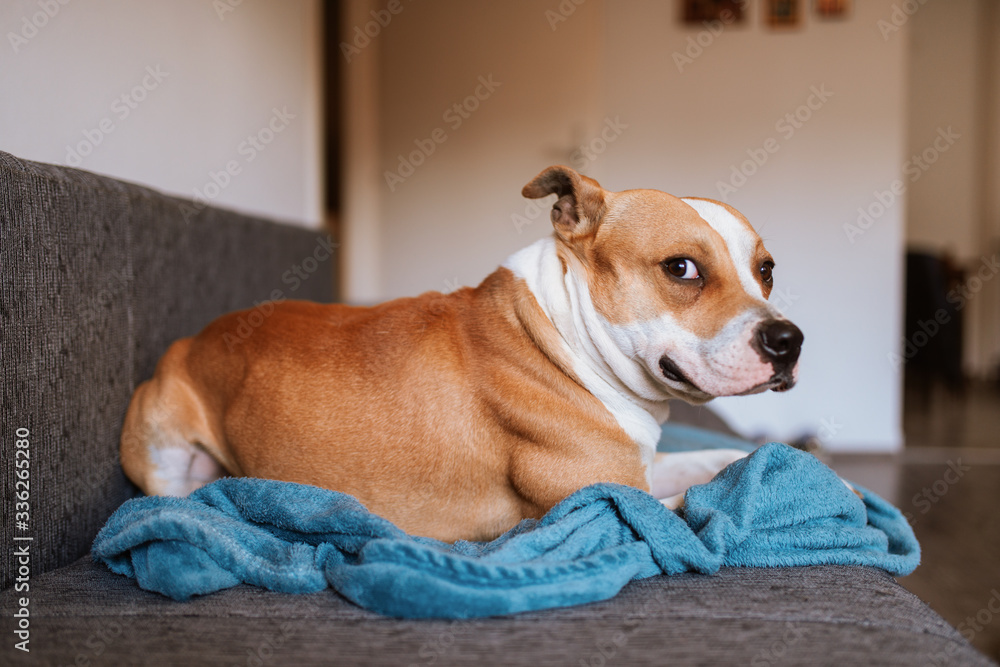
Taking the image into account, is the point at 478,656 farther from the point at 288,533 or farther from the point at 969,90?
the point at 969,90

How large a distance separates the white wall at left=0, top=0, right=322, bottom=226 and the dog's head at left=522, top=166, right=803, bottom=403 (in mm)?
1164

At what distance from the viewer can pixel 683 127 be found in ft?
16.7

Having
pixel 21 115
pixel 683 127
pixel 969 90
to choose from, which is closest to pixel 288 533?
pixel 21 115

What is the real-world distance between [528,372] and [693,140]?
4120 millimetres

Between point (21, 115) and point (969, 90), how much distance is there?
392 inches

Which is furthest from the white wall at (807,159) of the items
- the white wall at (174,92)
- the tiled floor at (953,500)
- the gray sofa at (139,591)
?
the gray sofa at (139,591)

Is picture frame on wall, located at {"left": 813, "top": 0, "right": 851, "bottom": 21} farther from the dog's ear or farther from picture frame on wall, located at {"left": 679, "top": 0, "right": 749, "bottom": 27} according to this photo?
the dog's ear

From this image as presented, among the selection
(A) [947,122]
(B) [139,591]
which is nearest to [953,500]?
(B) [139,591]

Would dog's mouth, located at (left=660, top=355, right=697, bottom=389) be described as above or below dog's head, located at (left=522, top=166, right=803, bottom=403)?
below

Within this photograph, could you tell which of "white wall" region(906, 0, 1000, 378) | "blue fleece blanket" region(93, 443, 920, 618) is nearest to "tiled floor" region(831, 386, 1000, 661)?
"blue fleece blanket" region(93, 443, 920, 618)

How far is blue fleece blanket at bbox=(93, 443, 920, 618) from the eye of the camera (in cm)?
104

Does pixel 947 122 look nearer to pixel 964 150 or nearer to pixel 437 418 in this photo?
pixel 964 150

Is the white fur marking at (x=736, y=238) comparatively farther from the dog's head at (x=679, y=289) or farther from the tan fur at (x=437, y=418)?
the tan fur at (x=437, y=418)

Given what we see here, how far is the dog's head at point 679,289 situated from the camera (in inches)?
50.9
